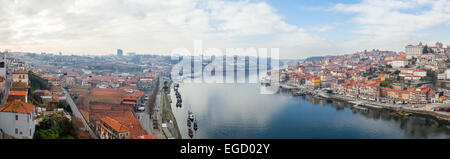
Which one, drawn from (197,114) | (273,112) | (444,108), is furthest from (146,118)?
(444,108)

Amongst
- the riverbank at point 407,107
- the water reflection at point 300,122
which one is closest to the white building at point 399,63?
the riverbank at point 407,107

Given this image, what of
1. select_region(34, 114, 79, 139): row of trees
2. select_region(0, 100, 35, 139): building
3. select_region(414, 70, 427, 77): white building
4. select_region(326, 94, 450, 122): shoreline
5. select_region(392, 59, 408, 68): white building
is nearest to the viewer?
select_region(0, 100, 35, 139): building

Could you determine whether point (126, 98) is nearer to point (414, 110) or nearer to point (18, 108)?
point (18, 108)

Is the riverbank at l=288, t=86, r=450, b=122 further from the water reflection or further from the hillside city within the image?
the water reflection

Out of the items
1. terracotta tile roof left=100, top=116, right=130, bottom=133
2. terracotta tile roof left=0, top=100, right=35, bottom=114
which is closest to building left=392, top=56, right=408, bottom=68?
terracotta tile roof left=100, top=116, right=130, bottom=133

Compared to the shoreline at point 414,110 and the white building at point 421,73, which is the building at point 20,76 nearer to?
the shoreline at point 414,110

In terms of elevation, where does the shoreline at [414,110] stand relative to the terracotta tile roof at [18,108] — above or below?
below

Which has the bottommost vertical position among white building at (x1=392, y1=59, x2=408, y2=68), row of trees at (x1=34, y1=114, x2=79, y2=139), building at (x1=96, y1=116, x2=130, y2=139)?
building at (x1=96, y1=116, x2=130, y2=139)
